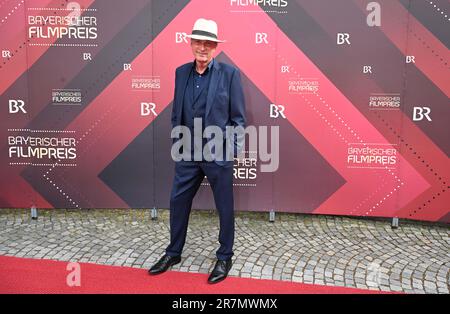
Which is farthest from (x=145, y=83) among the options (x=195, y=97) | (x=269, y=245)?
(x=269, y=245)

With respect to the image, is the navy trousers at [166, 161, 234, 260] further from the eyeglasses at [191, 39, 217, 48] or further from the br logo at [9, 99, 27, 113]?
the br logo at [9, 99, 27, 113]

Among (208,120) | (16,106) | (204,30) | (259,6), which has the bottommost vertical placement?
(208,120)

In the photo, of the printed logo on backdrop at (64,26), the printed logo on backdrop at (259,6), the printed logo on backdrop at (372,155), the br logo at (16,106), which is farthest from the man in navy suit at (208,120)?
the br logo at (16,106)

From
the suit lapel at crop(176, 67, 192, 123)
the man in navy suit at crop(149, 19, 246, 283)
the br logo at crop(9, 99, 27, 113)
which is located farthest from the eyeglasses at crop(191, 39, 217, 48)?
the br logo at crop(9, 99, 27, 113)

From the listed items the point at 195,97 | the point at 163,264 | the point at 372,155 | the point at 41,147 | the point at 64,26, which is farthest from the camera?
the point at 41,147

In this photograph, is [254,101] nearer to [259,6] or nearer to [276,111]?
[276,111]

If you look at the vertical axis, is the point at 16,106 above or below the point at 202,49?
below

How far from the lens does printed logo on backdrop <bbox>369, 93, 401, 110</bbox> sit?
5.37m

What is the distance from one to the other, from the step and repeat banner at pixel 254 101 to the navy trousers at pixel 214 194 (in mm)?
1268

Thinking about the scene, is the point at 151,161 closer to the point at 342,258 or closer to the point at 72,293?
the point at 72,293

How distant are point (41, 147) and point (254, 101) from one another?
8.60ft

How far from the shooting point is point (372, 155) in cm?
550

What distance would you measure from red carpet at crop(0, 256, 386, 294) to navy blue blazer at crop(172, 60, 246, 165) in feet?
3.66
